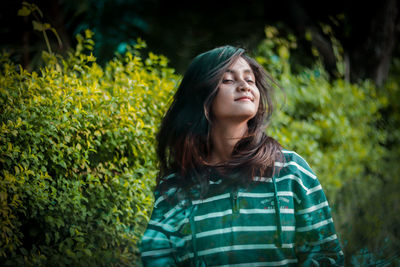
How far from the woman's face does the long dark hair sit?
0.04 metres

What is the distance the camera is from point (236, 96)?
2.08 m

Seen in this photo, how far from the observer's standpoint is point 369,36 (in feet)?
20.2

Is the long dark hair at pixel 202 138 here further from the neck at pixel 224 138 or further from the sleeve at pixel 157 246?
the sleeve at pixel 157 246

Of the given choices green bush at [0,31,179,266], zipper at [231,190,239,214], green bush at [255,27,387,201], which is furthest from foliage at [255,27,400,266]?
zipper at [231,190,239,214]

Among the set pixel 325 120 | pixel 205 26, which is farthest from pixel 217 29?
pixel 325 120

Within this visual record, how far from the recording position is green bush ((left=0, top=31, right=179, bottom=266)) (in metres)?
1.96

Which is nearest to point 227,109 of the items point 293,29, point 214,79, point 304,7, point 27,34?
point 214,79

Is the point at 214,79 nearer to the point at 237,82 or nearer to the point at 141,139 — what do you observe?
the point at 237,82

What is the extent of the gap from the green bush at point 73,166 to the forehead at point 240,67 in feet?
2.22

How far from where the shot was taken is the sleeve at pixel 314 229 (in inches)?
71.5

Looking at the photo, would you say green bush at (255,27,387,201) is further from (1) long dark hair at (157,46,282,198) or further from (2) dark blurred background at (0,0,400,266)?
(1) long dark hair at (157,46,282,198)

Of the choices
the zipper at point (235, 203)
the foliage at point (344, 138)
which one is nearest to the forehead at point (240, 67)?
the zipper at point (235, 203)

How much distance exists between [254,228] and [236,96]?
0.66 m

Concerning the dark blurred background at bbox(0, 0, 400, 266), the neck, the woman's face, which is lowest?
the neck
